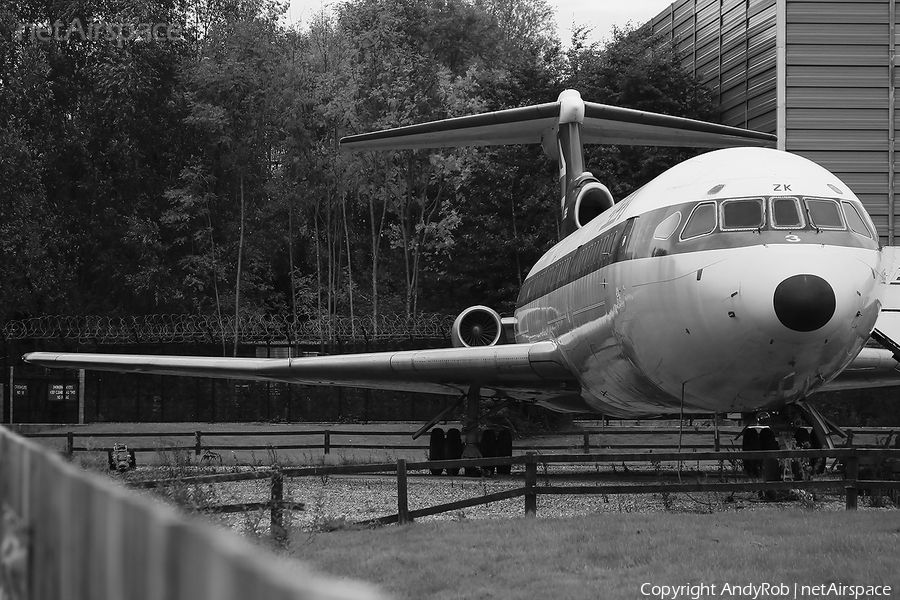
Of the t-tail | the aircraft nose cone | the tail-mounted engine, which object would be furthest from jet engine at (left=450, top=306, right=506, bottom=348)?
the aircraft nose cone

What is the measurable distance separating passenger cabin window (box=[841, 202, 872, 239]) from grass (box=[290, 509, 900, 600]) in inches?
112

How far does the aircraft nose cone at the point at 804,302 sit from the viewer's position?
9.23 metres

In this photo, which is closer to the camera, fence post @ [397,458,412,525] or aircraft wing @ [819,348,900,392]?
fence post @ [397,458,412,525]

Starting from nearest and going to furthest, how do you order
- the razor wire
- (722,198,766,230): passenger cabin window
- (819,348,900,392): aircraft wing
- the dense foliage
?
(722,198,766,230): passenger cabin window
(819,348,900,392): aircraft wing
the razor wire
the dense foliage

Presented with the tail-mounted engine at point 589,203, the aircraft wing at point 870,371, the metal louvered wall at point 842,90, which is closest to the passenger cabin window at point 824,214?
the aircraft wing at point 870,371

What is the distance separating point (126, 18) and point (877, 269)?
32.3m

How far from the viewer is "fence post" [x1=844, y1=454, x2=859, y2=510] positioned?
34.7 ft

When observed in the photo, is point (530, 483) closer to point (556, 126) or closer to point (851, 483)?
point (851, 483)

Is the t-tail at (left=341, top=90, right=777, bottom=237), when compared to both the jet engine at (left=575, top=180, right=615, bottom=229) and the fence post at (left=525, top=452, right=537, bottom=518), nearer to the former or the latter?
the jet engine at (left=575, top=180, right=615, bottom=229)

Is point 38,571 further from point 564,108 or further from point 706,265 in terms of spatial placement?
point 564,108

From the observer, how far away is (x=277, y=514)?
862cm

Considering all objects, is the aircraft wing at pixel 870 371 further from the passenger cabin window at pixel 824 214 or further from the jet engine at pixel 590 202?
the jet engine at pixel 590 202

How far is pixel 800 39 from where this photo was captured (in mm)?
31641

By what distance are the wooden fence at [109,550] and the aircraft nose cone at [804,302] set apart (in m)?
7.61
